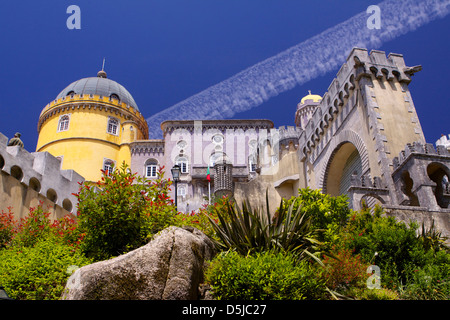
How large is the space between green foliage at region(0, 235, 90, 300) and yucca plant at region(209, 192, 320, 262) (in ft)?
10.8

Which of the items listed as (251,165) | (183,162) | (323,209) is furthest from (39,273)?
(183,162)

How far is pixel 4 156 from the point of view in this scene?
17.1 meters

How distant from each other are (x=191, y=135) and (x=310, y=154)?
25.4 metres

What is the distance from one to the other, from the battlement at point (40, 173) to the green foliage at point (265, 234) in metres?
10.5

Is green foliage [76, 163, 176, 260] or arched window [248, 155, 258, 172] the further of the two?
arched window [248, 155, 258, 172]

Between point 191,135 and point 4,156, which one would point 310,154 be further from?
point 191,135

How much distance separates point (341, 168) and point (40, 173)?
13823 millimetres

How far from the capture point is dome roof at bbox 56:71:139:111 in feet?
167

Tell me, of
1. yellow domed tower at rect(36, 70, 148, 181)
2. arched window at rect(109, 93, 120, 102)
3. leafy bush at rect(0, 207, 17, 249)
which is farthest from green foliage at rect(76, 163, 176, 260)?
arched window at rect(109, 93, 120, 102)

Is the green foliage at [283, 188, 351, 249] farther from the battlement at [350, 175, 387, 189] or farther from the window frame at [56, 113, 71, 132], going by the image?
the window frame at [56, 113, 71, 132]

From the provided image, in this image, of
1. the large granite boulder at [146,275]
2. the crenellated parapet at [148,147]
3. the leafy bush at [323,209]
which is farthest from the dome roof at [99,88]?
the large granite boulder at [146,275]

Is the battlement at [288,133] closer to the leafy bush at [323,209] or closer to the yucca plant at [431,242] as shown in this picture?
the leafy bush at [323,209]
